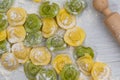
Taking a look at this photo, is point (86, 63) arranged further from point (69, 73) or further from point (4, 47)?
point (4, 47)

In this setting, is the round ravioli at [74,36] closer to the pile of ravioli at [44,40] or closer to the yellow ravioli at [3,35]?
the pile of ravioli at [44,40]

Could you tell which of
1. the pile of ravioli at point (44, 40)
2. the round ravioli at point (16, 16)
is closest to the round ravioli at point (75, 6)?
the pile of ravioli at point (44, 40)

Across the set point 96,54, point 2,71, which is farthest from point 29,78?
point 96,54

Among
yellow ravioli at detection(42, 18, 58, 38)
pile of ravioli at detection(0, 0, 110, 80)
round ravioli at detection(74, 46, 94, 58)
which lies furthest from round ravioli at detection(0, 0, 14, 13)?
round ravioli at detection(74, 46, 94, 58)

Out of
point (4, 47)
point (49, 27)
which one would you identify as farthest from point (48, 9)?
point (4, 47)

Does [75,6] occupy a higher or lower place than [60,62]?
higher
